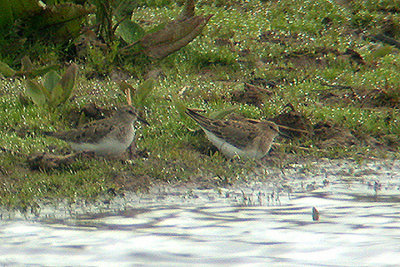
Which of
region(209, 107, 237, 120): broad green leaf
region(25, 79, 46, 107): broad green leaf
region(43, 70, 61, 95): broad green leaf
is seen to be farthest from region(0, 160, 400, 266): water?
region(43, 70, 61, 95): broad green leaf

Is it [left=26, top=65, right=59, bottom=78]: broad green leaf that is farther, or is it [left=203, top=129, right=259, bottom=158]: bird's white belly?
[left=26, top=65, right=59, bottom=78]: broad green leaf

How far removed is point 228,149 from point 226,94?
8.07ft


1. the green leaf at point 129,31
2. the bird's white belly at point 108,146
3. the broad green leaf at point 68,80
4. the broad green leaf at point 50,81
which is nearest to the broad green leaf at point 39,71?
the broad green leaf at point 50,81

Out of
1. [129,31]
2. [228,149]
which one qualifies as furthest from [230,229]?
[129,31]

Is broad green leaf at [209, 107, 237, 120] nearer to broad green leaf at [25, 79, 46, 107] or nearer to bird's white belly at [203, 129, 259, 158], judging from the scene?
bird's white belly at [203, 129, 259, 158]

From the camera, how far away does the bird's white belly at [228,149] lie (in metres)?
7.86

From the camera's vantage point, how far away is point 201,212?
6.20m

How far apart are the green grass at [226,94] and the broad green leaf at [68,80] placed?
23cm

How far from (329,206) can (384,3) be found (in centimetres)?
1001

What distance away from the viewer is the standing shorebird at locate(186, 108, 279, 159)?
7.82m

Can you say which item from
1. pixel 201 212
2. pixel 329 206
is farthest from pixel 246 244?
pixel 329 206

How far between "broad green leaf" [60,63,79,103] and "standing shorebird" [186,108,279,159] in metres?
1.95

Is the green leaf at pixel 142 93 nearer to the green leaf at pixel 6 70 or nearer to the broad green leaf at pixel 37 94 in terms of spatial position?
the broad green leaf at pixel 37 94

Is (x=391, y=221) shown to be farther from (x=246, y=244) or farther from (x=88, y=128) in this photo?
(x=88, y=128)
